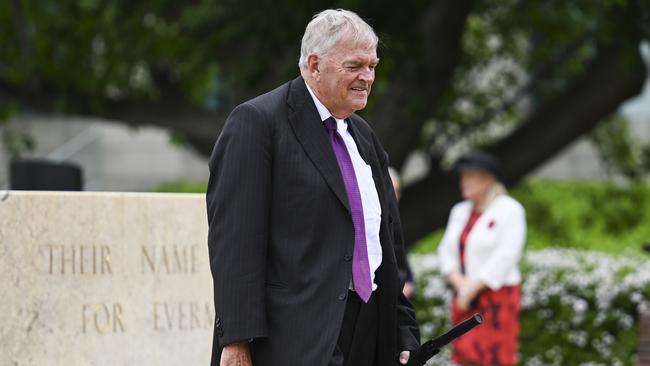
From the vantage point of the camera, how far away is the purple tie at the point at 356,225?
3.82 metres

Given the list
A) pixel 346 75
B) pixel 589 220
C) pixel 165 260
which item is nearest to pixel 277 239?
pixel 346 75

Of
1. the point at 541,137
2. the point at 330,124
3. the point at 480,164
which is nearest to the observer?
the point at 330,124

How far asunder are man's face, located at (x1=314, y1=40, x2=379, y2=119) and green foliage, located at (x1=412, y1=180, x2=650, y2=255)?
9035mm

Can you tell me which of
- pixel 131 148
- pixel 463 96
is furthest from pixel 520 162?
pixel 131 148

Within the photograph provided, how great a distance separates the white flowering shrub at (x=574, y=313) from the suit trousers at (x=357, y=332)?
21.3 feet

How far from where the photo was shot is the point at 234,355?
3.68 metres

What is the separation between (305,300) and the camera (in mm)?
3730

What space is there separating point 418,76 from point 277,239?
7.05 m

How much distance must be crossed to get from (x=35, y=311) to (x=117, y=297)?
384mm

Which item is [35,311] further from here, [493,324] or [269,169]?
[493,324]

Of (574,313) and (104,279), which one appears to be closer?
(104,279)

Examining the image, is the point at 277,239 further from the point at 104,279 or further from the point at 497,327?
the point at 497,327

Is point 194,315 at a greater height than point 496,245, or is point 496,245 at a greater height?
point 496,245

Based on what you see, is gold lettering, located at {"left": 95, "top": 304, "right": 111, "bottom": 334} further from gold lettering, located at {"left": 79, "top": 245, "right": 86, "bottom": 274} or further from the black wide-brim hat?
the black wide-brim hat
